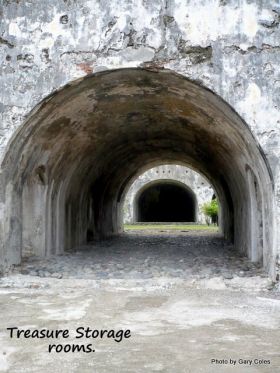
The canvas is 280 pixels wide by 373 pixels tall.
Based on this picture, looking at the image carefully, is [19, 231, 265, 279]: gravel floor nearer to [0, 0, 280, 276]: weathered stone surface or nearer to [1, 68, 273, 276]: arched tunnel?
[1, 68, 273, 276]: arched tunnel

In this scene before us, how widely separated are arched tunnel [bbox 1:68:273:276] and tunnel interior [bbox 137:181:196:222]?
23.1 metres

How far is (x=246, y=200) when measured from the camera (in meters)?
10.6

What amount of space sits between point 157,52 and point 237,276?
11.2 feet

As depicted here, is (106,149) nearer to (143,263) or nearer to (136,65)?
(143,263)

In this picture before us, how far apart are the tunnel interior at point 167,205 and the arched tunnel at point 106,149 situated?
2315 centimetres

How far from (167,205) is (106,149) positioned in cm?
2759

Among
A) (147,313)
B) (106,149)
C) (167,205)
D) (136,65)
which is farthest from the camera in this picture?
A: (167,205)

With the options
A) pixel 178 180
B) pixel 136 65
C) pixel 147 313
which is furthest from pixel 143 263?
pixel 178 180

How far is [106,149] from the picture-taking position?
1216 centimetres

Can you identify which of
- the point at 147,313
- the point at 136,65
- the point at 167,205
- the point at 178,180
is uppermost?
the point at 136,65

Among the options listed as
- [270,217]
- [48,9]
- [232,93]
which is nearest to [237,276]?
[270,217]

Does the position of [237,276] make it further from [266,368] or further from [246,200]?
[266,368]

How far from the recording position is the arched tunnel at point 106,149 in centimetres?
766

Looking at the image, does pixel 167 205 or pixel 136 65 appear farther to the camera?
pixel 167 205
